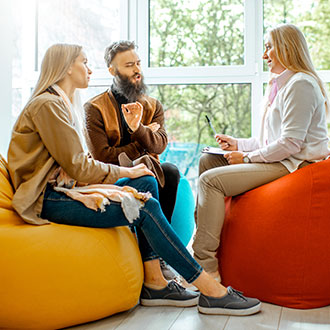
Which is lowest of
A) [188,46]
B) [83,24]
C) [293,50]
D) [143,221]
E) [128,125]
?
[143,221]

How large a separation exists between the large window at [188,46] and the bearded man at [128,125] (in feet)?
4.21

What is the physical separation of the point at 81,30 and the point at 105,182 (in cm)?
273

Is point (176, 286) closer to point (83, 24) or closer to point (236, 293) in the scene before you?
point (236, 293)

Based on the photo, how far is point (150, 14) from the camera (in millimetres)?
4410

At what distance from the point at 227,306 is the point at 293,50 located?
52.7 inches

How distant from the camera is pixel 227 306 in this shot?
84.4 inches

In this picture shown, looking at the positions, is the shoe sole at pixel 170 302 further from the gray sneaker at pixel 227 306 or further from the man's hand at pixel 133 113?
the man's hand at pixel 133 113

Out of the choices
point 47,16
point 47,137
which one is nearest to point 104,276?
point 47,137

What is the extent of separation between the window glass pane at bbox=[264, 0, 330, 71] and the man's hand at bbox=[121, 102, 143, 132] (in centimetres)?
192

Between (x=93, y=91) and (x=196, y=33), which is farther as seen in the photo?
(x=93, y=91)

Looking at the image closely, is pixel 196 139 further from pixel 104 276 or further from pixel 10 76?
pixel 104 276

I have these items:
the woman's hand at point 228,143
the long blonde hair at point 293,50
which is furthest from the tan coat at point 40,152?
the long blonde hair at point 293,50

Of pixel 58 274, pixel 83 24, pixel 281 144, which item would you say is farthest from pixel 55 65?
pixel 83 24

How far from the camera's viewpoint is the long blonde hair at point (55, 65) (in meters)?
2.29
